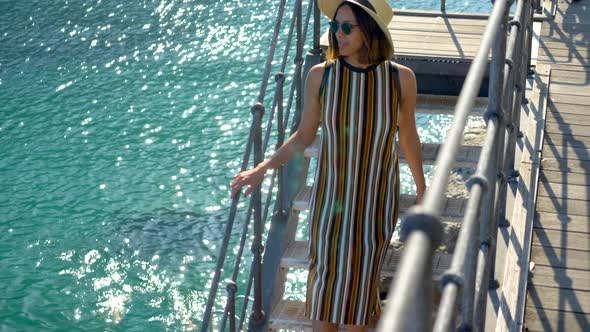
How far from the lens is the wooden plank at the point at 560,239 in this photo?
3.93 meters

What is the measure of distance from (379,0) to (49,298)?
7.33 meters

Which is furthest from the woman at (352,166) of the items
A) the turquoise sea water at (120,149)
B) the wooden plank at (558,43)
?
the turquoise sea water at (120,149)

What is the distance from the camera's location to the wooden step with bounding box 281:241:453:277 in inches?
177

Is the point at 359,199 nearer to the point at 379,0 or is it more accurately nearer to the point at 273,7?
the point at 379,0

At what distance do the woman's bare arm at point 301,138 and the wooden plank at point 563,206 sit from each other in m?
1.26

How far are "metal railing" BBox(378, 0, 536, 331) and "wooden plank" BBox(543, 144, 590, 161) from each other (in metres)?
0.94

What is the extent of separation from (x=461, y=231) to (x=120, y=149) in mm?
11110

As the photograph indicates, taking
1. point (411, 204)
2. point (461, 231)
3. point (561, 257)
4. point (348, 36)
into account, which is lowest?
point (411, 204)

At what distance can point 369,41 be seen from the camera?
11.3 ft

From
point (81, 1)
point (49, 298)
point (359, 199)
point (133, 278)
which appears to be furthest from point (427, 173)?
point (359, 199)

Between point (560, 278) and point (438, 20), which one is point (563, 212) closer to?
point (560, 278)

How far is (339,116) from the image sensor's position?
358cm

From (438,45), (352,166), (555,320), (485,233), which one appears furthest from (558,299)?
(438,45)

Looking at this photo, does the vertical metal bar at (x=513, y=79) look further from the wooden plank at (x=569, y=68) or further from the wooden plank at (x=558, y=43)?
the wooden plank at (x=558, y=43)
